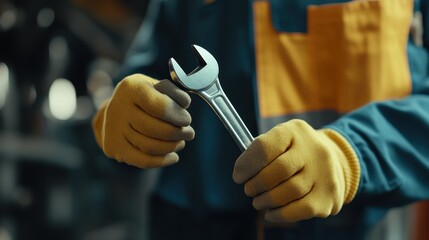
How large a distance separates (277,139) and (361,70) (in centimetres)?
14

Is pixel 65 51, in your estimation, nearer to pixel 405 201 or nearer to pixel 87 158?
pixel 87 158

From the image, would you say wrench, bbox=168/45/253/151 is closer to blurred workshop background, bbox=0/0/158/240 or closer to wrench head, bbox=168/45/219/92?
wrench head, bbox=168/45/219/92

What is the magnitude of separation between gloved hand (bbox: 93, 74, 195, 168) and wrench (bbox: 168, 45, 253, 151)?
1cm

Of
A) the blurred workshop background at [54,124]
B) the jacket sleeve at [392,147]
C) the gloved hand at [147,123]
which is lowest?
the blurred workshop background at [54,124]

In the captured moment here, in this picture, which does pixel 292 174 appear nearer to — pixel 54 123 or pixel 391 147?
pixel 391 147

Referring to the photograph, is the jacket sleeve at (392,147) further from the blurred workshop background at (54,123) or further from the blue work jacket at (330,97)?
the blurred workshop background at (54,123)

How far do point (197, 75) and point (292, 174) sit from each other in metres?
0.09

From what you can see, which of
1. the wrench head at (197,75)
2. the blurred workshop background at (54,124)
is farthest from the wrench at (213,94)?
the blurred workshop background at (54,124)

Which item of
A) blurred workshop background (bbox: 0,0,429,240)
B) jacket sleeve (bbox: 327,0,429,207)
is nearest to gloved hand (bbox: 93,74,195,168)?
jacket sleeve (bbox: 327,0,429,207)

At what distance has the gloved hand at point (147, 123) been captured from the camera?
1.45ft

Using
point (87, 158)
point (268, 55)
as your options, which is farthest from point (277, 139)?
point (87, 158)

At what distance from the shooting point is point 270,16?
534mm

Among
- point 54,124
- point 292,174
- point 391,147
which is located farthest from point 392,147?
point 54,124

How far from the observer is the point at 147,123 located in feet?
1.53
